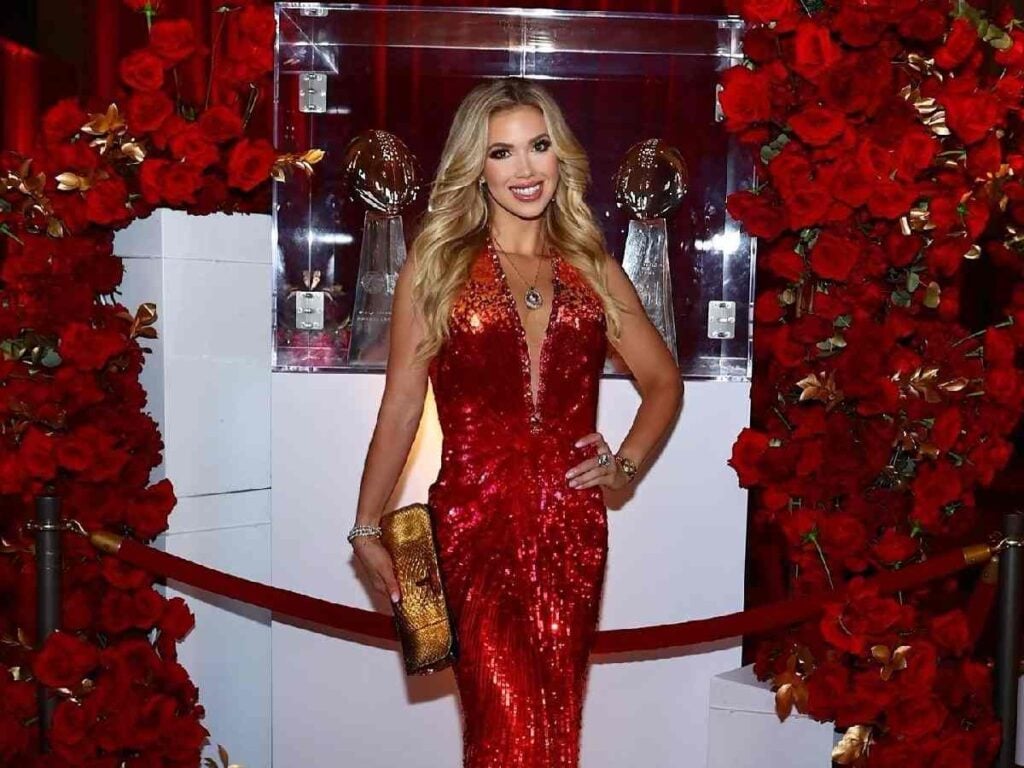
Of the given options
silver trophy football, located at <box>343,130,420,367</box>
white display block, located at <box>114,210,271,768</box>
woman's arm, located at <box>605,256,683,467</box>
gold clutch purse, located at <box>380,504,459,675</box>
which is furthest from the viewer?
silver trophy football, located at <box>343,130,420,367</box>

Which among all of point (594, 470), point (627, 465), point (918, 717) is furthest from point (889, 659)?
point (594, 470)

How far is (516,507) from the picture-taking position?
10.3 feet

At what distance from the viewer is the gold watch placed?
323 cm

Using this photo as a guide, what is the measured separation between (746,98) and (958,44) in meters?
0.51

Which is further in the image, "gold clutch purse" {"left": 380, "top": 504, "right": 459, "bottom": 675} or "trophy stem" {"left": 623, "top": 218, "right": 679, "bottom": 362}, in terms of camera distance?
"trophy stem" {"left": 623, "top": 218, "right": 679, "bottom": 362}

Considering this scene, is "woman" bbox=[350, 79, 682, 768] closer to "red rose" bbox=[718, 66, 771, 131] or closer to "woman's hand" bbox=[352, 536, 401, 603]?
"woman's hand" bbox=[352, 536, 401, 603]

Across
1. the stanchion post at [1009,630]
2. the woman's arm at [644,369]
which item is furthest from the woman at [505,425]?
the stanchion post at [1009,630]

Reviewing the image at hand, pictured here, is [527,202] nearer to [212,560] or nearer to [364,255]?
[364,255]

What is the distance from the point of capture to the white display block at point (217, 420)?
390cm

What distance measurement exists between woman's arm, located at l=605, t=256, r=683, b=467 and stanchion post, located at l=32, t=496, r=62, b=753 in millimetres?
1322

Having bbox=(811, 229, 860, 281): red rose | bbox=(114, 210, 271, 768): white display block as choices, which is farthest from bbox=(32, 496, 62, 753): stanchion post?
bbox=(811, 229, 860, 281): red rose

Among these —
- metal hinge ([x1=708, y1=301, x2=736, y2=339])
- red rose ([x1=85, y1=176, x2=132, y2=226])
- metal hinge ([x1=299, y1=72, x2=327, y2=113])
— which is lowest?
metal hinge ([x1=708, y1=301, x2=736, y2=339])

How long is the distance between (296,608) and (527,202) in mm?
1175

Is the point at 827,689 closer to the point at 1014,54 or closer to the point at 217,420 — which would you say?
the point at 1014,54
